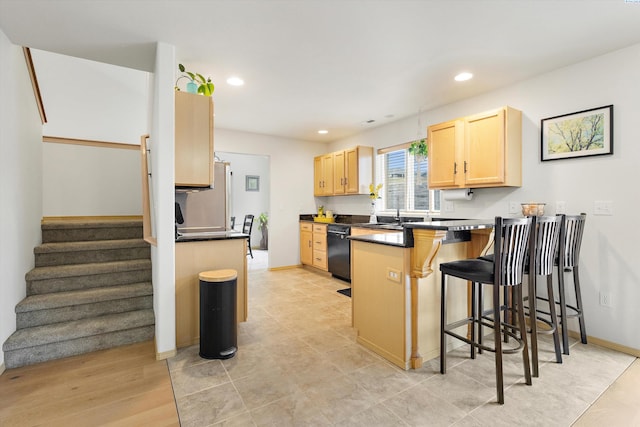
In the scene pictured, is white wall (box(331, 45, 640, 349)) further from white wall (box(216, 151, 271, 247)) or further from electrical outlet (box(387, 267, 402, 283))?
white wall (box(216, 151, 271, 247))

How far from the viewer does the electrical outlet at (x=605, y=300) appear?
2.61m

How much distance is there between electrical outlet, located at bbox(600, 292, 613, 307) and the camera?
2609 mm

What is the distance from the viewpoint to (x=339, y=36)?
2.37 meters

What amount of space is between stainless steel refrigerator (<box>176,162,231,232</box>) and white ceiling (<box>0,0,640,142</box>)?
1.15 meters

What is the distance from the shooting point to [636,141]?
2.46 m

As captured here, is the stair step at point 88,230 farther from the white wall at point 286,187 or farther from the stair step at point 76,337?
the white wall at point 286,187

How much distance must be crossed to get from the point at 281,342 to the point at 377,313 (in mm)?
898

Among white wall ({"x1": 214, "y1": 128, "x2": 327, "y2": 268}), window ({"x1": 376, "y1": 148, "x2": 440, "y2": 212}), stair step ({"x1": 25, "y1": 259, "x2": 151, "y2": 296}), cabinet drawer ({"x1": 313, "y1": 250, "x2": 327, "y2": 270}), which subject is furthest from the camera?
white wall ({"x1": 214, "y1": 128, "x2": 327, "y2": 268})

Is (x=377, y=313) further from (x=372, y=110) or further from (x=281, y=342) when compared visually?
(x=372, y=110)

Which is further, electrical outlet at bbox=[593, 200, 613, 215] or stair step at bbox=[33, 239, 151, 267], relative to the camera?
stair step at bbox=[33, 239, 151, 267]

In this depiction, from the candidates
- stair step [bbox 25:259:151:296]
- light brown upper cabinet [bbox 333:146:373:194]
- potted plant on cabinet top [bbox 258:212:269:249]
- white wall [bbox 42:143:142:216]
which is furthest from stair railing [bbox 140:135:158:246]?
potted plant on cabinet top [bbox 258:212:269:249]

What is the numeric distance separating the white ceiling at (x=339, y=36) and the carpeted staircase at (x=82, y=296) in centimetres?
182

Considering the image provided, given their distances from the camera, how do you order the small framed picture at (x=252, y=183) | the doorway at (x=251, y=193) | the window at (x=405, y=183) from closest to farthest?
the window at (x=405, y=183)
the doorway at (x=251, y=193)
the small framed picture at (x=252, y=183)

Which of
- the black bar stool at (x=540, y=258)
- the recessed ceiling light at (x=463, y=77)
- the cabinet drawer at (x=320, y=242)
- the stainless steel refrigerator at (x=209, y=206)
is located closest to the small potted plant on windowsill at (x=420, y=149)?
the recessed ceiling light at (x=463, y=77)
